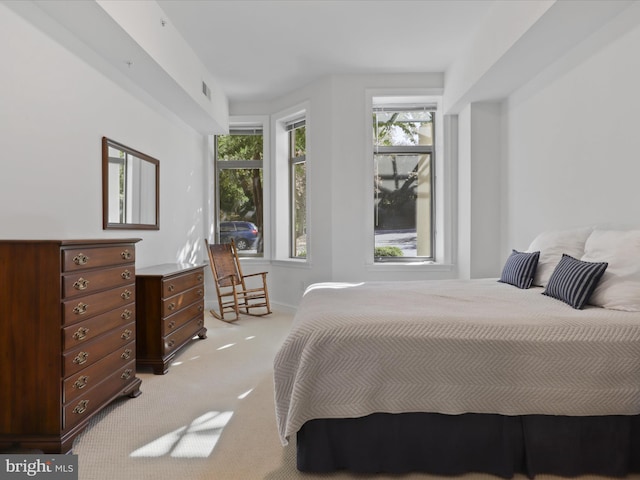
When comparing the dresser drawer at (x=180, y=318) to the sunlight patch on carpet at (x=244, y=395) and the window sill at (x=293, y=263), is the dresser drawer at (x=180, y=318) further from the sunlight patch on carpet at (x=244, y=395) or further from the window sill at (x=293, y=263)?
the window sill at (x=293, y=263)

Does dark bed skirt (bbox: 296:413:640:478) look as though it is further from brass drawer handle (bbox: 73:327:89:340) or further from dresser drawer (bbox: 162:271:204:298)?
dresser drawer (bbox: 162:271:204:298)

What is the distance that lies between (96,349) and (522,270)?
8.58 ft

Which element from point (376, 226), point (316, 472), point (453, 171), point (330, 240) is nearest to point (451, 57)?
point (453, 171)

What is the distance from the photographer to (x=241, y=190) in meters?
5.65

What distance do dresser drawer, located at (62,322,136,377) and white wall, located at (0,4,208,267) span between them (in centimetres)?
72

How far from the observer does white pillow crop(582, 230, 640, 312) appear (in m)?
1.89

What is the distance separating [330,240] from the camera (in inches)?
185

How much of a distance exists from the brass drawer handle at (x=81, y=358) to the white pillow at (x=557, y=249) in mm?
2645

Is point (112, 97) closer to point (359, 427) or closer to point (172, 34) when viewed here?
point (172, 34)

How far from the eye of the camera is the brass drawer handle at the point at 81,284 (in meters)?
1.97

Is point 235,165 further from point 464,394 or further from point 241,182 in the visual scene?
point 464,394

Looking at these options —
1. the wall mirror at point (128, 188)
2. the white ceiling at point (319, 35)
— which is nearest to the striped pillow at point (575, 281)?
the white ceiling at point (319, 35)

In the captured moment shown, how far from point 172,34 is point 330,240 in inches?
100

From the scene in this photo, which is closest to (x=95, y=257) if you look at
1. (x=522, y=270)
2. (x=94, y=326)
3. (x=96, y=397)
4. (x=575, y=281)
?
(x=94, y=326)
